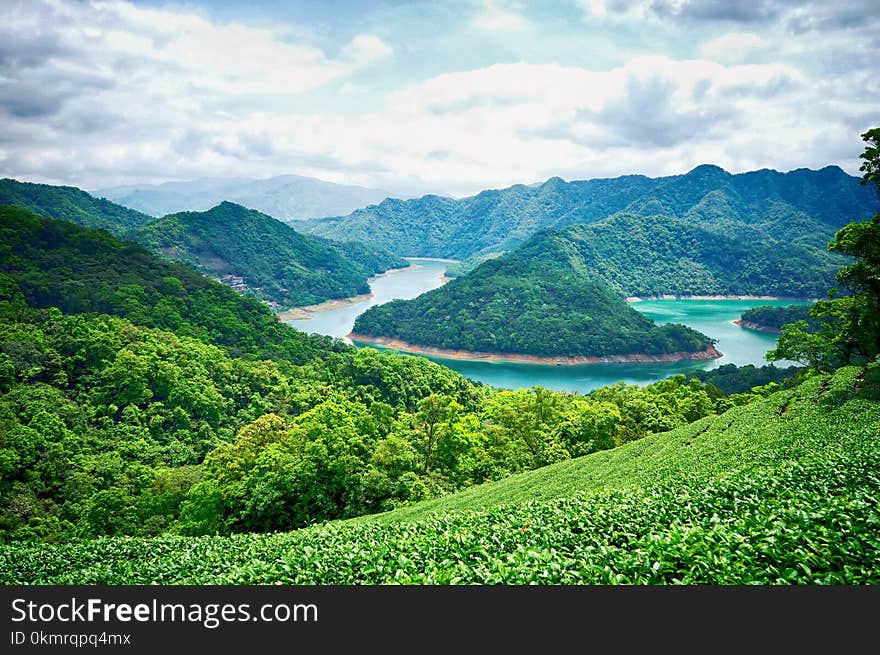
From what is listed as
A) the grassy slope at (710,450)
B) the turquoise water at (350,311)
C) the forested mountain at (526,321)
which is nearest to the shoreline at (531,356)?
the forested mountain at (526,321)

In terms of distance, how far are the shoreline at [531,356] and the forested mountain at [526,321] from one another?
85 cm

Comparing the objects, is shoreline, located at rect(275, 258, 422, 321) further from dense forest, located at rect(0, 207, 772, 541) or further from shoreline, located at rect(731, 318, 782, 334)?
shoreline, located at rect(731, 318, 782, 334)

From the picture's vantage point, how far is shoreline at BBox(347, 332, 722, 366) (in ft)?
324

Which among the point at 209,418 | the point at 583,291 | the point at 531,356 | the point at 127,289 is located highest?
the point at 127,289

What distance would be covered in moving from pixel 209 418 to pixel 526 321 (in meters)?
82.3

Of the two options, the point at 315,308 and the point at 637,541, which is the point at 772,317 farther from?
the point at 637,541

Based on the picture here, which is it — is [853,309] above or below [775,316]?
above

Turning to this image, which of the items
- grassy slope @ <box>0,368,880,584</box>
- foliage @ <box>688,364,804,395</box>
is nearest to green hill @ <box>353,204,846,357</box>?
foliage @ <box>688,364,804,395</box>

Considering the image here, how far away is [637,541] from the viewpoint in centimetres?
659

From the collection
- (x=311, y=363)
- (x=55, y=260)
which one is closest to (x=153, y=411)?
(x=311, y=363)

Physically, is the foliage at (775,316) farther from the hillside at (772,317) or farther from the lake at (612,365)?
the lake at (612,365)

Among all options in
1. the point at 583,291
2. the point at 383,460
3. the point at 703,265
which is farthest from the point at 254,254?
the point at 703,265

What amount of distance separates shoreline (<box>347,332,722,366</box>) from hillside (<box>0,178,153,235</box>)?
66.5m

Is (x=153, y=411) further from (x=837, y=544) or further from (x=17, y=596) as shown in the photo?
(x=837, y=544)
